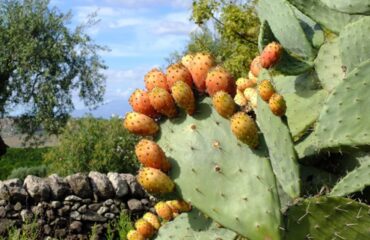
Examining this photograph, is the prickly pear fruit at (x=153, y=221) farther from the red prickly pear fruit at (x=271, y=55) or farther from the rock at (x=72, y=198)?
the rock at (x=72, y=198)

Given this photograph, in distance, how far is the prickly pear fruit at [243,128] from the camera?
243cm

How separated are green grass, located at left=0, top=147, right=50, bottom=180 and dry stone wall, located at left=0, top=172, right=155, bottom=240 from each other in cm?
772

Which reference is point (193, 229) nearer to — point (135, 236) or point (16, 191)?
point (135, 236)

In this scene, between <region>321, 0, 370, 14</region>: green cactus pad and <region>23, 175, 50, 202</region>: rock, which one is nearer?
<region>321, 0, 370, 14</region>: green cactus pad

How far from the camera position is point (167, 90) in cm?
260

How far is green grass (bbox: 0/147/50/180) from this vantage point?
63.2 feet

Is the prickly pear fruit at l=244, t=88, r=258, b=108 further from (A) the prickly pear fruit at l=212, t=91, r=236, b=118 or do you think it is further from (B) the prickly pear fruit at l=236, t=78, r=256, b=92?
(A) the prickly pear fruit at l=212, t=91, r=236, b=118

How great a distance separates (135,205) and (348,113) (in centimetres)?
811

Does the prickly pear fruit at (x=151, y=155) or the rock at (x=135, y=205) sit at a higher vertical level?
the prickly pear fruit at (x=151, y=155)

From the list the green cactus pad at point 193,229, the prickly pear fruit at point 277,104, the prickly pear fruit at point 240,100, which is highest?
the prickly pear fruit at point 277,104

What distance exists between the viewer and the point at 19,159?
21.6m

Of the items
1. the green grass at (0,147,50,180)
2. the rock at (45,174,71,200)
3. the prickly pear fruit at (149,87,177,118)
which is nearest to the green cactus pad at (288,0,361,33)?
the prickly pear fruit at (149,87,177,118)

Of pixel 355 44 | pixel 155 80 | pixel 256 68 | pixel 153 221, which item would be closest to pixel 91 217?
pixel 153 221

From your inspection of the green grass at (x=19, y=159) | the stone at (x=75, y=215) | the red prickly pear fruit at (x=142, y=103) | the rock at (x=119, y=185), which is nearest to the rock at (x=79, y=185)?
the stone at (x=75, y=215)
